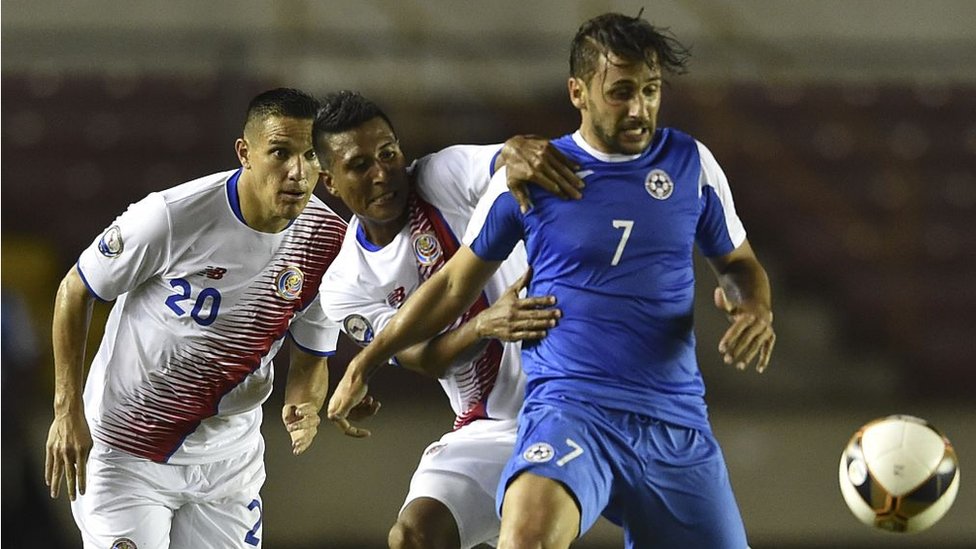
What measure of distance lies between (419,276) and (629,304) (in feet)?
2.94

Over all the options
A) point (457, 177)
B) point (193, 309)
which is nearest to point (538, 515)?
point (457, 177)

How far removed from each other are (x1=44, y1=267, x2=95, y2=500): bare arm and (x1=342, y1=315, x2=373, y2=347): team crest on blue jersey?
2.49 ft

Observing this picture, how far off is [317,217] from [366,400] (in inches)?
27.2

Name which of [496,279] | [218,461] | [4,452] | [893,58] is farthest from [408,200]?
[893,58]

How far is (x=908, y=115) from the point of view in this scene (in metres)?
9.32

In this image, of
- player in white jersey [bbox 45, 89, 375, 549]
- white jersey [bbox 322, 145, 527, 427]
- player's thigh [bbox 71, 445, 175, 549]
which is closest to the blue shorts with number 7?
white jersey [bbox 322, 145, 527, 427]

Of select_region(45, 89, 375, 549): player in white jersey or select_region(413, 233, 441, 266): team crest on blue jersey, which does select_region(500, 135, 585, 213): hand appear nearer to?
select_region(413, 233, 441, 266): team crest on blue jersey

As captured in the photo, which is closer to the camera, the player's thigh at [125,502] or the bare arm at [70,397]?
the bare arm at [70,397]

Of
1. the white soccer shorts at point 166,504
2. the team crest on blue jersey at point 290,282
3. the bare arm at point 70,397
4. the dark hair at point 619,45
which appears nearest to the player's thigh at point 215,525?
the white soccer shorts at point 166,504

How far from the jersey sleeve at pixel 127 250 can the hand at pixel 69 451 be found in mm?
374

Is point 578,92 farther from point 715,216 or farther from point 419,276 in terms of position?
point 419,276

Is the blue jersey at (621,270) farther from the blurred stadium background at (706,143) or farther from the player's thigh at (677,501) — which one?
the blurred stadium background at (706,143)

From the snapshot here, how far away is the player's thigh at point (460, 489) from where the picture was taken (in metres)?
3.81

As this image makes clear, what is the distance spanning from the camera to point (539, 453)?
3.24 metres
